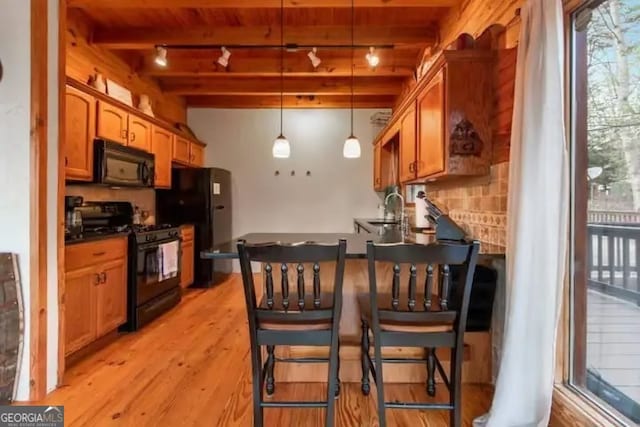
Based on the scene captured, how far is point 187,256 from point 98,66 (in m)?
2.35

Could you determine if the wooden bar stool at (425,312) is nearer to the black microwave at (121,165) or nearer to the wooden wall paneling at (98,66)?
the black microwave at (121,165)

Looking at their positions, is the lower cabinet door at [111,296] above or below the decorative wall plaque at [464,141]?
below

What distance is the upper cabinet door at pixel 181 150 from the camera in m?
5.21

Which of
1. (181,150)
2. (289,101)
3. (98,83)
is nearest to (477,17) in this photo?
(98,83)

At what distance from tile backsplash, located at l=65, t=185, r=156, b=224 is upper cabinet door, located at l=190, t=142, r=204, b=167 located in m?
0.83

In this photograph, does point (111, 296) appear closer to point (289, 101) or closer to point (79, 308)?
point (79, 308)

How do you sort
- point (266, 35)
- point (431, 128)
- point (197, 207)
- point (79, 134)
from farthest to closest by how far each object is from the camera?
point (197, 207)
point (266, 35)
point (79, 134)
point (431, 128)

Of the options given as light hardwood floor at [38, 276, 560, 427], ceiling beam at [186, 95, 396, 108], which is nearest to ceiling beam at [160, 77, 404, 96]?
ceiling beam at [186, 95, 396, 108]

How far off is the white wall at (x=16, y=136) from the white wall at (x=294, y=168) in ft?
13.2

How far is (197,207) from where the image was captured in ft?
17.2

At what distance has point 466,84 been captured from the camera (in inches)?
100

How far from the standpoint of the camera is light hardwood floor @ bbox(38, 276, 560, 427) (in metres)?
2.06

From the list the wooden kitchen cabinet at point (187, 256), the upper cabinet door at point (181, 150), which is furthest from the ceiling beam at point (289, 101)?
the wooden kitchen cabinet at point (187, 256)

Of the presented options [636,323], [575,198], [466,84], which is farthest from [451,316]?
[466,84]
